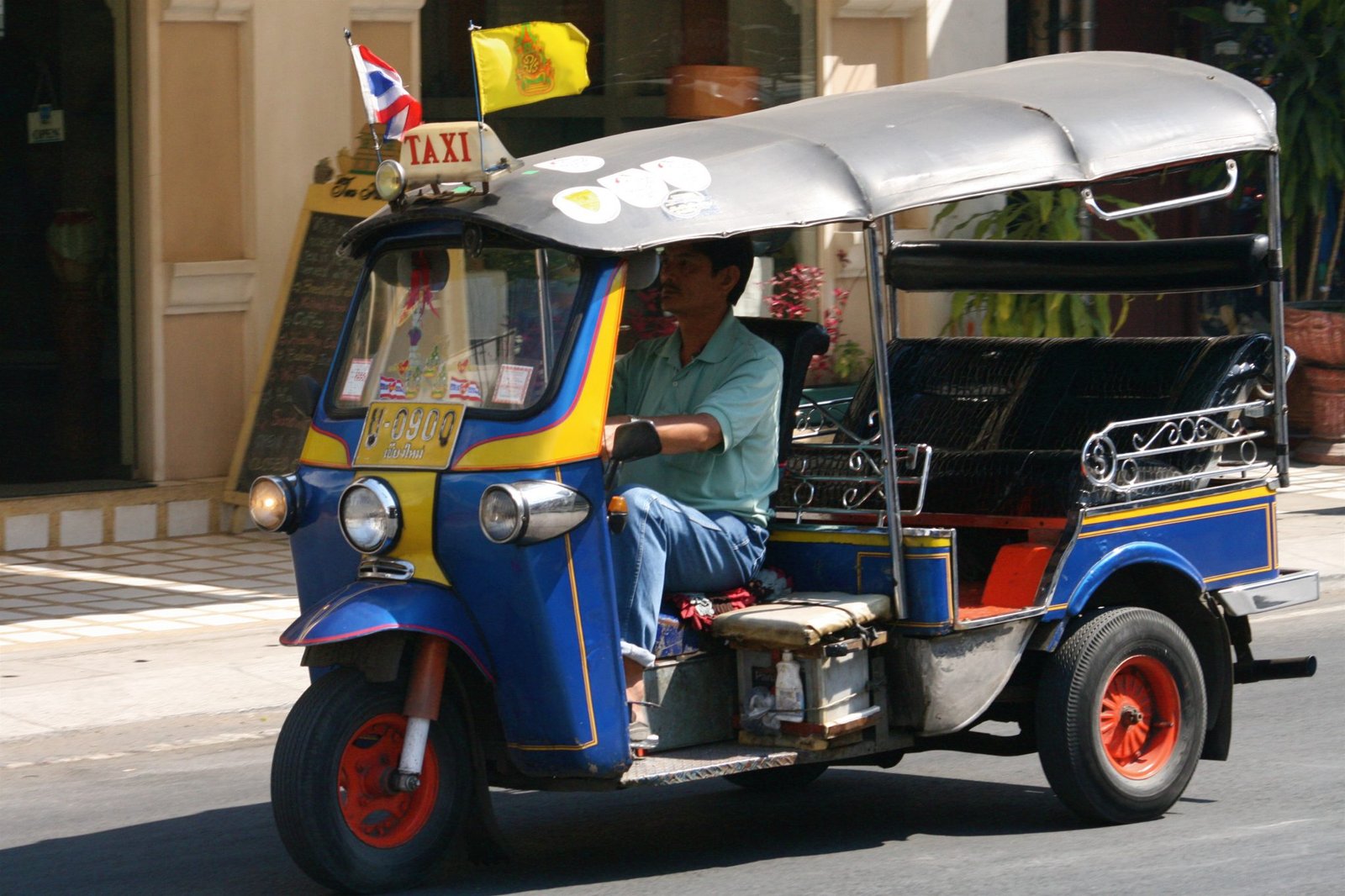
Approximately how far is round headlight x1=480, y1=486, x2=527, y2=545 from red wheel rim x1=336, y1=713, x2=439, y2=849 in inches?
22.1

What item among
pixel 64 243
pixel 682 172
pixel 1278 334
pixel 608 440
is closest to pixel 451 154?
pixel 682 172

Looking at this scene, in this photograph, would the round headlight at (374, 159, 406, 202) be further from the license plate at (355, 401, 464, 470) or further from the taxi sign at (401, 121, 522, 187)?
the license plate at (355, 401, 464, 470)

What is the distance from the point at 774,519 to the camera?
6.07 meters

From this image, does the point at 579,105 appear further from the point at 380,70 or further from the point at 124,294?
the point at 380,70

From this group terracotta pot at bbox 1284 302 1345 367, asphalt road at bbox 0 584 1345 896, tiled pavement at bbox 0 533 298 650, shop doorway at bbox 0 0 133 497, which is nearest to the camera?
asphalt road at bbox 0 584 1345 896

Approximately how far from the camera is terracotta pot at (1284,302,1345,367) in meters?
14.2

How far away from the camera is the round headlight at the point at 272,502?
5.37 metres

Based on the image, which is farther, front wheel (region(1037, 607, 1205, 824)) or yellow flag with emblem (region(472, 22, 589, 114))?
front wheel (region(1037, 607, 1205, 824))

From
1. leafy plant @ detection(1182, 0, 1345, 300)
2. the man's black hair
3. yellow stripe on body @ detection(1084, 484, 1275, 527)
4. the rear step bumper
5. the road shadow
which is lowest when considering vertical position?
the road shadow

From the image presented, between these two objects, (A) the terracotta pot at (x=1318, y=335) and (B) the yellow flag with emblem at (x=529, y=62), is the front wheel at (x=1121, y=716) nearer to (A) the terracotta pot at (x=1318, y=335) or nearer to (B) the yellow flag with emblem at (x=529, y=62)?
(B) the yellow flag with emblem at (x=529, y=62)

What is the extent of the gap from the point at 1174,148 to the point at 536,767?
270cm

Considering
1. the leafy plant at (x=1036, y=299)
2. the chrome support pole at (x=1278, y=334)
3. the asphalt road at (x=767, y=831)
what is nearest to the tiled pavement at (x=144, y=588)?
the asphalt road at (x=767, y=831)

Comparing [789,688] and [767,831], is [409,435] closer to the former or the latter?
[789,688]

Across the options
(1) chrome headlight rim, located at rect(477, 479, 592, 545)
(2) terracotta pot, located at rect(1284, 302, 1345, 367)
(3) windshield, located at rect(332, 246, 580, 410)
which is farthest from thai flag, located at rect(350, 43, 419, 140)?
(2) terracotta pot, located at rect(1284, 302, 1345, 367)
